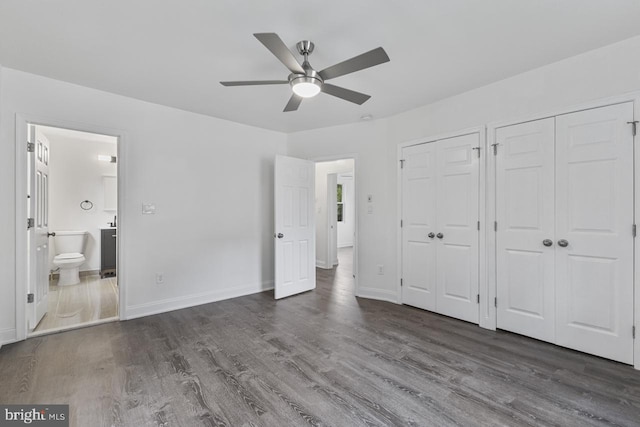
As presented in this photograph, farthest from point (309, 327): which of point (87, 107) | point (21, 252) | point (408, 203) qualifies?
point (87, 107)

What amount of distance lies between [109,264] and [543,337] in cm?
663

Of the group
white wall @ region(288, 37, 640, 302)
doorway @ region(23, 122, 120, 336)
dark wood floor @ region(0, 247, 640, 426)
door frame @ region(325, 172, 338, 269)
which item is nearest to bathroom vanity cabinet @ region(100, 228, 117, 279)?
doorway @ region(23, 122, 120, 336)

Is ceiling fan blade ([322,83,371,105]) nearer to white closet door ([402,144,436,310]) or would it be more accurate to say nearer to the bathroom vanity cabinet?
white closet door ([402,144,436,310])

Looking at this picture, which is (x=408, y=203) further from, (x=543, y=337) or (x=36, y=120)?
(x=36, y=120)

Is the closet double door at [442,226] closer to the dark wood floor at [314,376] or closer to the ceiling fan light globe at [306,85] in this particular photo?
the dark wood floor at [314,376]

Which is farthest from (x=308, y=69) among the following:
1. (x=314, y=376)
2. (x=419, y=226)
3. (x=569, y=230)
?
(x=569, y=230)

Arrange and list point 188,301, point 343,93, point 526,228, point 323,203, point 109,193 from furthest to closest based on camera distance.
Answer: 1. point 323,203
2. point 109,193
3. point 188,301
4. point 526,228
5. point 343,93

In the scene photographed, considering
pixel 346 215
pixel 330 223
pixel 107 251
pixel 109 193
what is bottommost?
pixel 107 251

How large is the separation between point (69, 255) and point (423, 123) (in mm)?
5965

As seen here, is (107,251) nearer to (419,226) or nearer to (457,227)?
(419,226)

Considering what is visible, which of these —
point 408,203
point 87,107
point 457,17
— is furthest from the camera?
point 408,203

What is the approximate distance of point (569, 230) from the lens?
2.57 meters

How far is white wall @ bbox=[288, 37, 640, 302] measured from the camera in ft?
7.81

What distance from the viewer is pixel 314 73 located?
2.12 m
